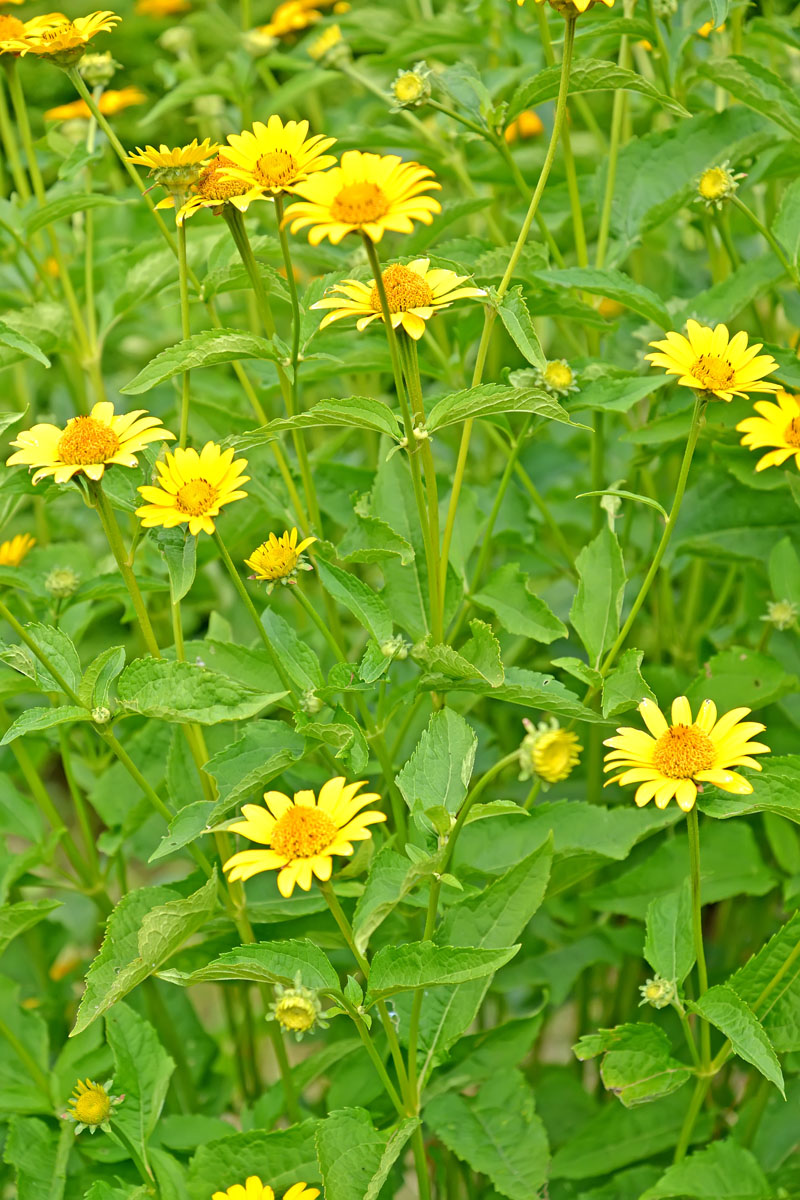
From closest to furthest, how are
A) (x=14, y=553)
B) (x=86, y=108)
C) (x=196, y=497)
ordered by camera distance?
(x=196, y=497)
(x=14, y=553)
(x=86, y=108)

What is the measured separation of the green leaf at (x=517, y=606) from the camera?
1.08 meters

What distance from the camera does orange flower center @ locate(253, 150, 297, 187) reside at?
35.0 inches

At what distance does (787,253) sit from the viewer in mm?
1160

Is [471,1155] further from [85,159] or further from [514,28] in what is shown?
[514,28]

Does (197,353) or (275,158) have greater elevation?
(275,158)

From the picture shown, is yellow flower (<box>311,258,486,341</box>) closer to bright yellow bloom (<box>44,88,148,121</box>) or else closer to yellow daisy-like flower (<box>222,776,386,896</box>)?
yellow daisy-like flower (<box>222,776,386,896</box>)

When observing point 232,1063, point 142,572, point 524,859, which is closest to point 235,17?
point 142,572

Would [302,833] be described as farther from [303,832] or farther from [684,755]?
[684,755]

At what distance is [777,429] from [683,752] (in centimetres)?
34

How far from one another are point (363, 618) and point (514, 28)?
3.57 feet

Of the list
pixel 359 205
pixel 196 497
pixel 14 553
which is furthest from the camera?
pixel 14 553

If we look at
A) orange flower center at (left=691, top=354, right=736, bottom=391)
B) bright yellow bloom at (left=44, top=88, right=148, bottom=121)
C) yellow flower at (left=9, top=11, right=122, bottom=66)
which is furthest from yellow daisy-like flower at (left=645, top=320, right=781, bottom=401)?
bright yellow bloom at (left=44, top=88, right=148, bottom=121)

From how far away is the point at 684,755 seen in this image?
2.84 ft

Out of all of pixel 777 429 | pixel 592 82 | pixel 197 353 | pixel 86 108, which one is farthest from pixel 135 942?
pixel 86 108
